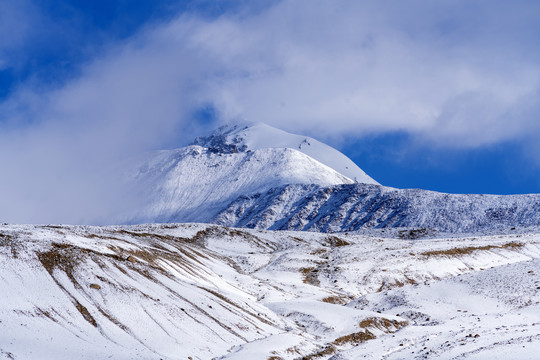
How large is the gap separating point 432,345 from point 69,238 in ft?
154

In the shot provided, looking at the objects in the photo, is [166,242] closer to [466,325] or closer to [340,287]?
[340,287]

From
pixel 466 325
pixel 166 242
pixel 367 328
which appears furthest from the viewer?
pixel 166 242

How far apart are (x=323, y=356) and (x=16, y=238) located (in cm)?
3453

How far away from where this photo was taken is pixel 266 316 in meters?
63.8

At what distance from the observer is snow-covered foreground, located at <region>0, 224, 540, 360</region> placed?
4125cm

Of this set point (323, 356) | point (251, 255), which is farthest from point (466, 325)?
point (251, 255)

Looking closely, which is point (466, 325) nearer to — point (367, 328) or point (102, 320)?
point (367, 328)

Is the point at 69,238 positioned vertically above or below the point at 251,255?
below

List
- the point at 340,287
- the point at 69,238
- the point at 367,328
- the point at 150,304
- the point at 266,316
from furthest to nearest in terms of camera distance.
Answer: the point at 340,287 → the point at 69,238 → the point at 266,316 → the point at 367,328 → the point at 150,304

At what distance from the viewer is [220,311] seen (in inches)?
2318

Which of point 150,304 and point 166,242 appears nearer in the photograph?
point 150,304

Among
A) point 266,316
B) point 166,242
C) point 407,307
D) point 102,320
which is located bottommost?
point 102,320

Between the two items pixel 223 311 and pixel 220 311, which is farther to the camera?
pixel 223 311

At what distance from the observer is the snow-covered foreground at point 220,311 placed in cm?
4125
